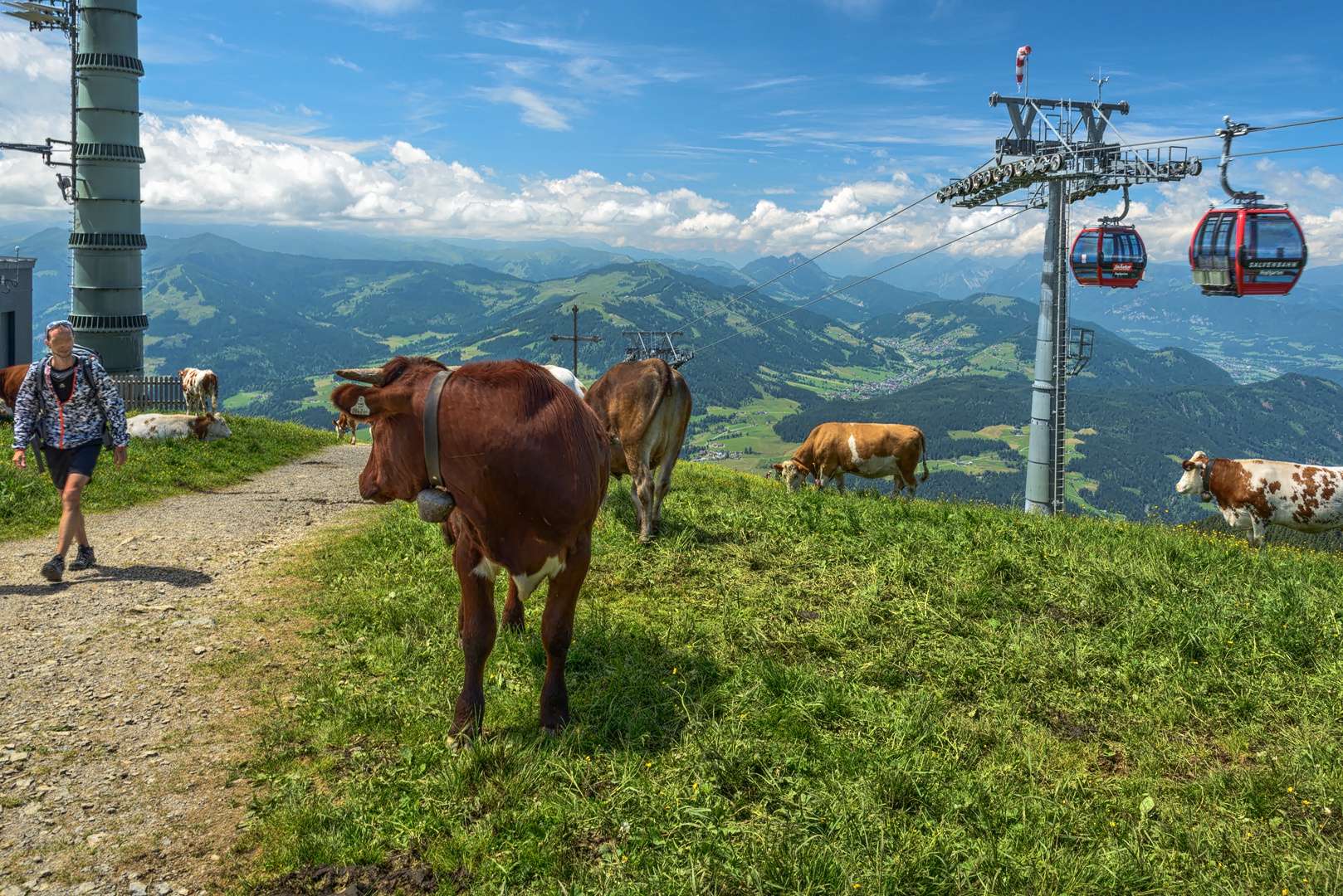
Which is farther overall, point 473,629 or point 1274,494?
point 1274,494

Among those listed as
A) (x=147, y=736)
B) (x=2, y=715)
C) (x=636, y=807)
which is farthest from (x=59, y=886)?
(x=636, y=807)

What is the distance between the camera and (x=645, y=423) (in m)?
10.5

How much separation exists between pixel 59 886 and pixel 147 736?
164 cm

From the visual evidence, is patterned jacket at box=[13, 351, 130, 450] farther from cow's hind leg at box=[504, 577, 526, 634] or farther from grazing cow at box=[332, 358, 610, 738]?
grazing cow at box=[332, 358, 610, 738]

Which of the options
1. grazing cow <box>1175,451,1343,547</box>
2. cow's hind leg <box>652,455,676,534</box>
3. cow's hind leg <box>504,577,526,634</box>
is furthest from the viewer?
grazing cow <box>1175,451,1343,547</box>

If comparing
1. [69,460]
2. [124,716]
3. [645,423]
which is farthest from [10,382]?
[124,716]

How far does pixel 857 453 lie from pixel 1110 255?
15.5 meters

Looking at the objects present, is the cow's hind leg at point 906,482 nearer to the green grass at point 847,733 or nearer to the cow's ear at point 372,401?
the green grass at point 847,733

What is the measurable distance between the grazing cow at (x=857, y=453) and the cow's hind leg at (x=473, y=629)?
15930mm

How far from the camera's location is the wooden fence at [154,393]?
31516 millimetres

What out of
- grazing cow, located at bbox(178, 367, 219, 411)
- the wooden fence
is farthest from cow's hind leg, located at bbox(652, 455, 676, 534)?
the wooden fence

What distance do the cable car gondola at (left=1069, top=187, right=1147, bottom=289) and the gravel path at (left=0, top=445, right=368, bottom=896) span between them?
2930 centimetres

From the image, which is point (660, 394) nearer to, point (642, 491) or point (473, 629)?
point (642, 491)

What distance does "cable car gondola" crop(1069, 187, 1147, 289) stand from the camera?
92.6 ft
